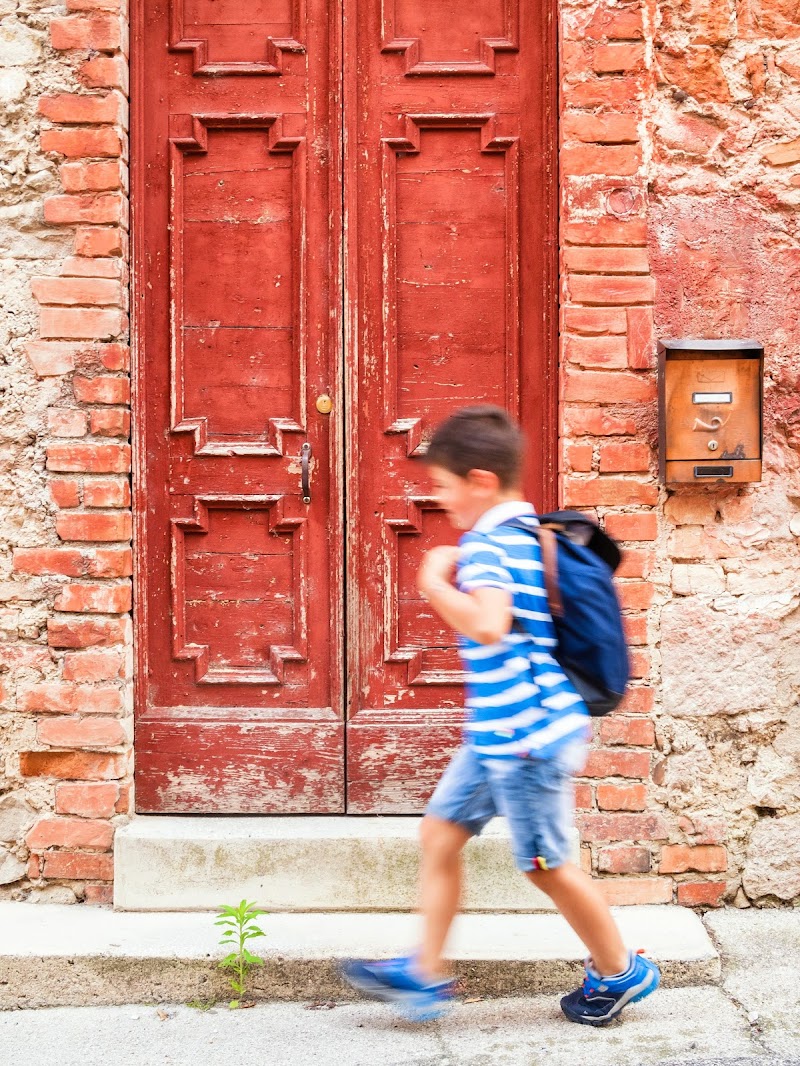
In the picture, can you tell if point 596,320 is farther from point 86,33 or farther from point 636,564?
point 86,33

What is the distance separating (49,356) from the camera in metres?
3.25

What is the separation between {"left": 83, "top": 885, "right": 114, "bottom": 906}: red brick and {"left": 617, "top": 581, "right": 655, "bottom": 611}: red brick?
5.95ft

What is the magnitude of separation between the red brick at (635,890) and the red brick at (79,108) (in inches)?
110

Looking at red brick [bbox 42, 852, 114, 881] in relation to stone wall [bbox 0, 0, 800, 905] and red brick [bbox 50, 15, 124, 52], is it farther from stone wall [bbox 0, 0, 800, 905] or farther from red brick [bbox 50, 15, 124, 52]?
red brick [bbox 50, 15, 124, 52]

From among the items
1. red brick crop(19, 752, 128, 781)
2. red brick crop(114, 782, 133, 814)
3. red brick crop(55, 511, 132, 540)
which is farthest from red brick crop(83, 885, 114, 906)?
red brick crop(55, 511, 132, 540)

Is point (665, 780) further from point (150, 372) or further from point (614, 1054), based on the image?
point (150, 372)

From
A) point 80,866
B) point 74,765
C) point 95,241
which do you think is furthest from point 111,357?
point 80,866

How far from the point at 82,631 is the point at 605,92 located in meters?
2.29

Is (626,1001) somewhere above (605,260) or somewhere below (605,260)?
below

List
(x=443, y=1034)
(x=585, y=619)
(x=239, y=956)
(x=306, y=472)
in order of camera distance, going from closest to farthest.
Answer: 1. (x=585, y=619)
2. (x=443, y=1034)
3. (x=239, y=956)
4. (x=306, y=472)

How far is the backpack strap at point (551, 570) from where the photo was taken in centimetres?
231

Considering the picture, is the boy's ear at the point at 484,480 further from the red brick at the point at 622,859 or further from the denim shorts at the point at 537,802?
the red brick at the point at 622,859

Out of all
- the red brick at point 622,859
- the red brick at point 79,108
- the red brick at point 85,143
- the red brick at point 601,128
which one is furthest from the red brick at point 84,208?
the red brick at point 622,859

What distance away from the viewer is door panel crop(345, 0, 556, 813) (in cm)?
343
